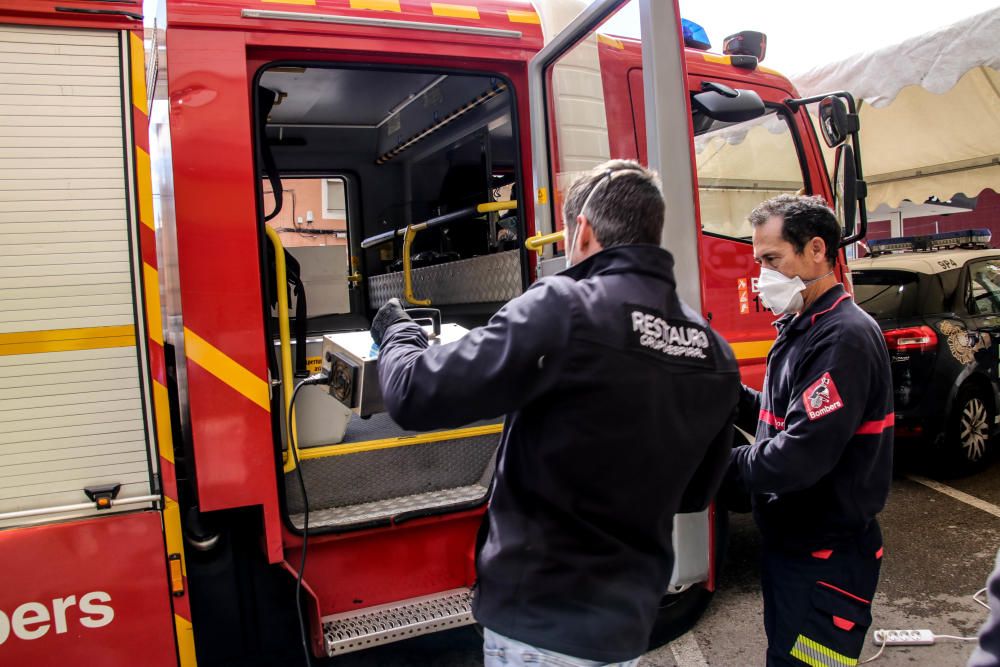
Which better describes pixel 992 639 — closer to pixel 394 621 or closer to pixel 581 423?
pixel 581 423

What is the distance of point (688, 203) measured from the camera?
2.37 meters

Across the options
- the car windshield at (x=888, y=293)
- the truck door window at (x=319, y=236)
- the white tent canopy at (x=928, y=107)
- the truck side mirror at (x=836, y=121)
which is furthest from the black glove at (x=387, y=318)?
the white tent canopy at (x=928, y=107)

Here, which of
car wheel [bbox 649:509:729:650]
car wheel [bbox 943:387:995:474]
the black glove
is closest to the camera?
the black glove

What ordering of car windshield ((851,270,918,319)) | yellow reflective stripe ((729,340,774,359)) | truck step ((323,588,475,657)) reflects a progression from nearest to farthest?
truck step ((323,588,475,657)) → yellow reflective stripe ((729,340,774,359)) → car windshield ((851,270,918,319))

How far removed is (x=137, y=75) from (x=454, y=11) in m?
1.17

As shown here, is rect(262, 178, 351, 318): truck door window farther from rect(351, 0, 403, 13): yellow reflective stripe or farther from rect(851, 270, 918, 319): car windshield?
rect(851, 270, 918, 319): car windshield

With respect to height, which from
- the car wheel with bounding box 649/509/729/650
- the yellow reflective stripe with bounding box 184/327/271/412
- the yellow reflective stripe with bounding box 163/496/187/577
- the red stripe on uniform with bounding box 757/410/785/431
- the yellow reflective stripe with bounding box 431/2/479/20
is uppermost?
the yellow reflective stripe with bounding box 431/2/479/20

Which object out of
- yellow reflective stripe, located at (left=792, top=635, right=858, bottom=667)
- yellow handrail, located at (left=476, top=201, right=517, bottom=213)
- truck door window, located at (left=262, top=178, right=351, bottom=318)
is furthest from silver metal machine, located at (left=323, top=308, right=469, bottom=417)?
yellow handrail, located at (left=476, top=201, right=517, bottom=213)

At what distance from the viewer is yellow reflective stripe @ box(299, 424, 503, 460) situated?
2.84 metres

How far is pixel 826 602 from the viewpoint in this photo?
6.47 ft

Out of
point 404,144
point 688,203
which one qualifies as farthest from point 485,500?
point 404,144

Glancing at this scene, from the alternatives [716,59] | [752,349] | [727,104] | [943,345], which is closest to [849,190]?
[727,104]

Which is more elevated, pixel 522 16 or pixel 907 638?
pixel 522 16

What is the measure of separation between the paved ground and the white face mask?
5.94 ft
